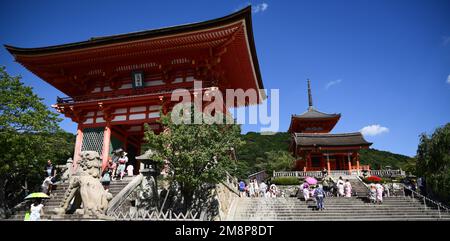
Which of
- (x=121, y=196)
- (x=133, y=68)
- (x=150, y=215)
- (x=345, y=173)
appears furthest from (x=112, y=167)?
(x=345, y=173)

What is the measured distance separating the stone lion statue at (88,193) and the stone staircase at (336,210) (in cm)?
589

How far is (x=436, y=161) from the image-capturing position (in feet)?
48.0

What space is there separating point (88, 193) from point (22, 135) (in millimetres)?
6822

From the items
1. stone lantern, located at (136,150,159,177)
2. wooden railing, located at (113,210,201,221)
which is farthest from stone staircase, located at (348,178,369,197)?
stone lantern, located at (136,150,159,177)

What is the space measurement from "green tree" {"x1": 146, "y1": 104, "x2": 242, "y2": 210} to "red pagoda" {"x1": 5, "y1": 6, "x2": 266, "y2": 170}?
4.59 meters

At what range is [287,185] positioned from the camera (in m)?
26.0

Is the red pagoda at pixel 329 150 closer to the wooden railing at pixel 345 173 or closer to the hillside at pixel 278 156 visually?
the hillside at pixel 278 156

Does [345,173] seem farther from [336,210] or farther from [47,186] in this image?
[47,186]

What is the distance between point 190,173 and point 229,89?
11.1 m

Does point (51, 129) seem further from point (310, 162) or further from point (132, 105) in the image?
point (310, 162)

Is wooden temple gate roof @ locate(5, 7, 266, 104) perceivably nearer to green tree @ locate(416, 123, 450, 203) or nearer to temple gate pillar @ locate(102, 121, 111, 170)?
temple gate pillar @ locate(102, 121, 111, 170)

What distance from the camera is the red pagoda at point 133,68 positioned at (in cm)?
1470

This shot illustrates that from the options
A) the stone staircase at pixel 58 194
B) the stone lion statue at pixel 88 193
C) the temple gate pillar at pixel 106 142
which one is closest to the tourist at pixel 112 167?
the temple gate pillar at pixel 106 142
